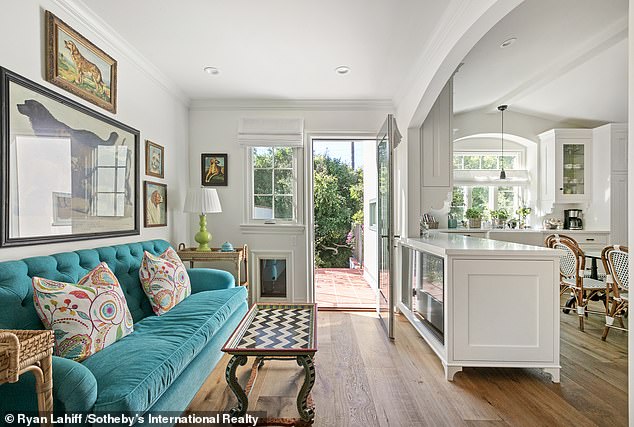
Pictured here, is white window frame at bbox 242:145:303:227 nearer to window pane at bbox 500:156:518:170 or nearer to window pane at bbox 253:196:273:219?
window pane at bbox 253:196:273:219

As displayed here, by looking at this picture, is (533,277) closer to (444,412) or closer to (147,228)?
(444,412)

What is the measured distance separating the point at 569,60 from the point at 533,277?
101 inches

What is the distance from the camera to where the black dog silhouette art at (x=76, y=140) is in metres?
2.06

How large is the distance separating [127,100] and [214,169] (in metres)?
1.44

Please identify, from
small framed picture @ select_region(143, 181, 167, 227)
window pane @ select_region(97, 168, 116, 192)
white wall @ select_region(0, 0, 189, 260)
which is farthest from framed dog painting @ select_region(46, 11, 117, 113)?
small framed picture @ select_region(143, 181, 167, 227)

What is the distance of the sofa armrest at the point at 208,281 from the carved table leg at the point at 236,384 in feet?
4.53

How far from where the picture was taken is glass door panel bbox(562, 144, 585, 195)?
215 inches

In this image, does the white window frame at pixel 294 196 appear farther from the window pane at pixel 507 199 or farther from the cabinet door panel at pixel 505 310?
the window pane at pixel 507 199

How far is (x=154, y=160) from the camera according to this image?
3576mm

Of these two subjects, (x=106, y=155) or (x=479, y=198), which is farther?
(x=479, y=198)

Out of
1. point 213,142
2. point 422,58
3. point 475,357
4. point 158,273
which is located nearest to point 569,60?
point 422,58

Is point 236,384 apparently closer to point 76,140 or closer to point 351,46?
point 76,140

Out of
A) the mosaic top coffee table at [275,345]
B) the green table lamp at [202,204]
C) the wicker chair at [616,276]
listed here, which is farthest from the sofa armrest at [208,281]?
the wicker chair at [616,276]

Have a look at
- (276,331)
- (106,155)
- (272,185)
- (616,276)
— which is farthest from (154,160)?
(616,276)
